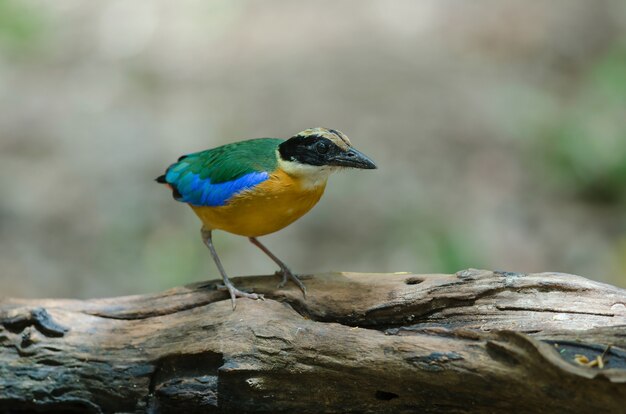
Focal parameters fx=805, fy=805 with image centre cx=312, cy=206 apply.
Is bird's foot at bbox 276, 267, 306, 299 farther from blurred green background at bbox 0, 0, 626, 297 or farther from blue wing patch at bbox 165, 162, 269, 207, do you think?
blurred green background at bbox 0, 0, 626, 297

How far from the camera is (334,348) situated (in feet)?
15.1

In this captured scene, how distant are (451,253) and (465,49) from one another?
4.85 m

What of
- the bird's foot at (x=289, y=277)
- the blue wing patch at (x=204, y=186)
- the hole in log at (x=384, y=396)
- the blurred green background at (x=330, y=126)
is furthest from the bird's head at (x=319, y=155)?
the blurred green background at (x=330, y=126)

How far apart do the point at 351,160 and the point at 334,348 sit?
1.41m

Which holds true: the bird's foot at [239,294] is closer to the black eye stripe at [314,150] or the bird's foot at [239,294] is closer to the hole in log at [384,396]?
the black eye stripe at [314,150]

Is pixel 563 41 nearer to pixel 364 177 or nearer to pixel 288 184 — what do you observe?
pixel 364 177

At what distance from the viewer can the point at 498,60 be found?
1245 cm

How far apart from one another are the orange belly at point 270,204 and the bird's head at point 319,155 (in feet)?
0.34

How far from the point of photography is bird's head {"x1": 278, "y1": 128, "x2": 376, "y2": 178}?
544cm

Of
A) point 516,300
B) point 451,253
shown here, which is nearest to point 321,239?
point 451,253

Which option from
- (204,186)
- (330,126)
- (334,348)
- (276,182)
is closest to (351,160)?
(276,182)

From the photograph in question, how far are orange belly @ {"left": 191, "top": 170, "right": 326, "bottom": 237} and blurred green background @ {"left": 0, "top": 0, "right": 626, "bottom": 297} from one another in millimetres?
3646

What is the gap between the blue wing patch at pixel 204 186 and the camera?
546 centimetres

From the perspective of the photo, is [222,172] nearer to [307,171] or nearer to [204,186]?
[204,186]
